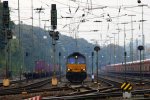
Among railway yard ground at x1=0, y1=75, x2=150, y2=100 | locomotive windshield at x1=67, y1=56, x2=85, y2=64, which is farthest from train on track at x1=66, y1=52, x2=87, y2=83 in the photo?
railway yard ground at x1=0, y1=75, x2=150, y2=100

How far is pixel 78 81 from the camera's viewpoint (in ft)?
171

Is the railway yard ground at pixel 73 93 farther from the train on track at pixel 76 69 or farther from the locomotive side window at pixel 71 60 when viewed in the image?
the locomotive side window at pixel 71 60

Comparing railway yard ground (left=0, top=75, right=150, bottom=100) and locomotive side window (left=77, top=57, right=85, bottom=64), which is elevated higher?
locomotive side window (left=77, top=57, right=85, bottom=64)

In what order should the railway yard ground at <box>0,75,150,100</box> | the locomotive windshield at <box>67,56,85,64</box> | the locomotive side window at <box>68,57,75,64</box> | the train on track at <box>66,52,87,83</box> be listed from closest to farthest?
the railway yard ground at <box>0,75,150,100</box> → the train on track at <box>66,52,87,83</box> → the locomotive windshield at <box>67,56,85,64</box> → the locomotive side window at <box>68,57,75,64</box>

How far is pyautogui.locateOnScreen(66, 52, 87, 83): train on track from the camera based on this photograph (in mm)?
51344

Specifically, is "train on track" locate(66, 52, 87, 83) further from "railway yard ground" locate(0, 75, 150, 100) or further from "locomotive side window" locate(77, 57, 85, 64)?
"railway yard ground" locate(0, 75, 150, 100)

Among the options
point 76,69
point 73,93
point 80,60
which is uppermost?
point 80,60

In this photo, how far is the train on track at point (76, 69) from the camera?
168 feet

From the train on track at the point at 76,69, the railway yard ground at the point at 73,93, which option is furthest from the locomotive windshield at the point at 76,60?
the railway yard ground at the point at 73,93

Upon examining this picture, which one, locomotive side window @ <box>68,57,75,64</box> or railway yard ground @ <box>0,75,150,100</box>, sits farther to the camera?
locomotive side window @ <box>68,57,75,64</box>

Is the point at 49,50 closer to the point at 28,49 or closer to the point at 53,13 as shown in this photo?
the point at 28,49

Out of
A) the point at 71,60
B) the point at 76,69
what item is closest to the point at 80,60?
the point at 71,60

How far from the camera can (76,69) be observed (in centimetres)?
5188

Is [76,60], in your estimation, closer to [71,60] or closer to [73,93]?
[71,60]
